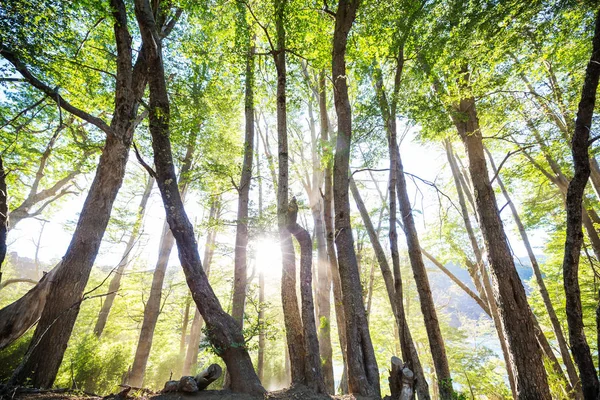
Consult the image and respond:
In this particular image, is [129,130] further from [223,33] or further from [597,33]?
[597,33]

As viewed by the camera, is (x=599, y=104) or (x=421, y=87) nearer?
(x=599, y=104)

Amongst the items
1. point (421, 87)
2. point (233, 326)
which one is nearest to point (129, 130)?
point (233, 326)

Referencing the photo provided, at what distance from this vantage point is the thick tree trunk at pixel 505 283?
4.23m

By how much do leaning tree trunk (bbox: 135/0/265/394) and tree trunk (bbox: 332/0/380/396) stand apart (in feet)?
5.28

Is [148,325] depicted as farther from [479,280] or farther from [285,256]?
[479,280]

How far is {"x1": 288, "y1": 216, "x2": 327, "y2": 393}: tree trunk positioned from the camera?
13.2 ft

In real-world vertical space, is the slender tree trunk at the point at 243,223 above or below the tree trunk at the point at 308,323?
above

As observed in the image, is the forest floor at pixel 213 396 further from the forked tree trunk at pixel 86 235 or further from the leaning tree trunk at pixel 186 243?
the forked tree trunk at pixel 86 235

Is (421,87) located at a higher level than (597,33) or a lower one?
higher

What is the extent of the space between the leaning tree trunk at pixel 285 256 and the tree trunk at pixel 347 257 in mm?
865

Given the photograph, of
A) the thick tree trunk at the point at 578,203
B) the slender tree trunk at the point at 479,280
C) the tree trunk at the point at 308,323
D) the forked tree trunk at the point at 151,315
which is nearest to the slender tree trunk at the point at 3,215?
the forked tree trunk at the point at 151,315

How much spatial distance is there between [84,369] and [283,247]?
860 centimetres

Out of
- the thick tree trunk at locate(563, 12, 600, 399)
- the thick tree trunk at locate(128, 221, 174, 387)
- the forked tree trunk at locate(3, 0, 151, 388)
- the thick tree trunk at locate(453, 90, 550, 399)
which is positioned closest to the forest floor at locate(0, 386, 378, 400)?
the forked tree trunk at locate(3, 0, 151, 388)

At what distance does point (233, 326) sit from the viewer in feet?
13.5
